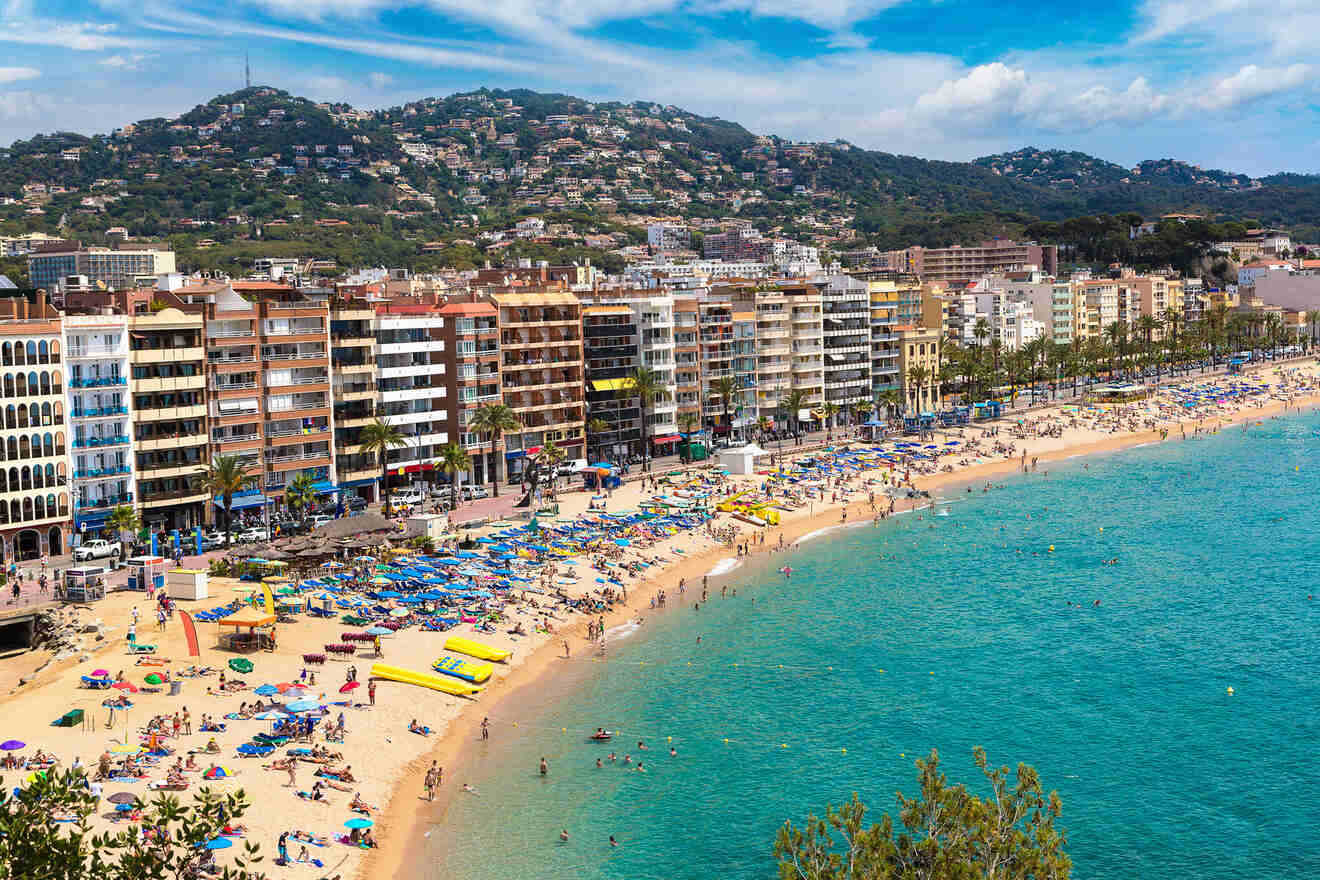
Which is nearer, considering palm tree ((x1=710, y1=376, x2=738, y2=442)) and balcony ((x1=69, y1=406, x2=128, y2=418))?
balcony ((x1=69, y1=406, x2=128, y2=418))

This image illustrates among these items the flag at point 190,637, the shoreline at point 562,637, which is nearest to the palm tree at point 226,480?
the flag at point 190,637

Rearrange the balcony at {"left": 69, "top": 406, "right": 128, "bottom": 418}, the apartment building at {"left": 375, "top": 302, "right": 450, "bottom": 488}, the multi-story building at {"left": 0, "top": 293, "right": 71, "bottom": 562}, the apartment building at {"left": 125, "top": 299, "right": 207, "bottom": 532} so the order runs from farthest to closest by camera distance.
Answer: the apartment building at {"left": 375, "top": 302, "right": 450, "bottom": 488}, the apartment building at {"left": 125, "top": 299, "right": 207, "bottom": 532}, the balcony at {"left": 69, "top": 406, "right": 128, "bottom": 418}, the multi-story building at {"left": 0, "top": 293, "right": 71, "bottom": 562}

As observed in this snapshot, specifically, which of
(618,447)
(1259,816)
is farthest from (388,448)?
(1259,816)

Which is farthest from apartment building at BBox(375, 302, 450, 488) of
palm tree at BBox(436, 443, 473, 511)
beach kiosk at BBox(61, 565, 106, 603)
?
beach kiosk at BBox(61, 565, 106, 603)

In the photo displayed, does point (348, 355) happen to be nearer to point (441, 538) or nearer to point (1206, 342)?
point (441, 538)

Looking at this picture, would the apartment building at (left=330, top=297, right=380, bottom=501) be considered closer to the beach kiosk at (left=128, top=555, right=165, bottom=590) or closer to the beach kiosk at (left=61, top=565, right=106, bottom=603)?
the beach kiosk at (left=128, top=555, right=165, bottom=590)

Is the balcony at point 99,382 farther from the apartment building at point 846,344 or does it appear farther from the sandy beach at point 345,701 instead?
the apartment building at point 846,344
